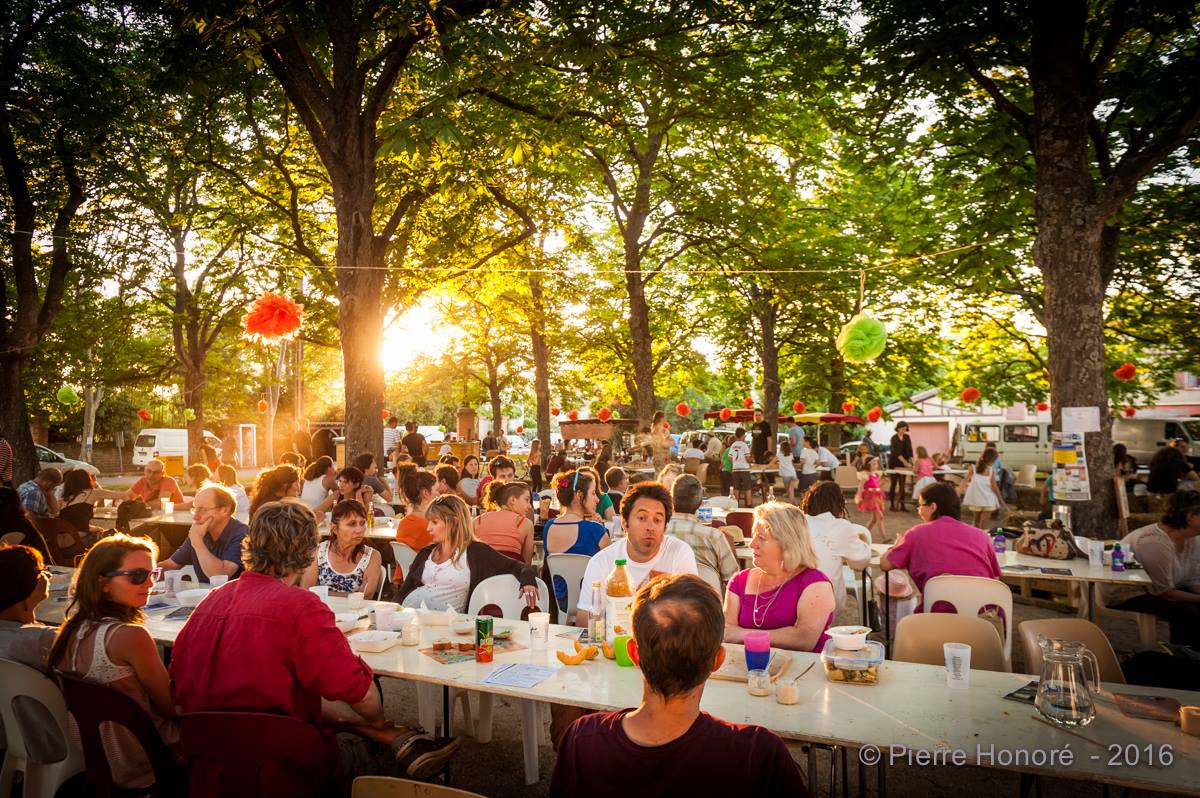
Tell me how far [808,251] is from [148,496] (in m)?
13.6

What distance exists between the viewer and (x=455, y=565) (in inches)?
188

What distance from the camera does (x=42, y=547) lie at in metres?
6.22

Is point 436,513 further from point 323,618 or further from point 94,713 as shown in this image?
point 94,713

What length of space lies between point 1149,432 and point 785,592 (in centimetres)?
2577

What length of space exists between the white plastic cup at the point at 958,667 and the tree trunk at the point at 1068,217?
18.2ft

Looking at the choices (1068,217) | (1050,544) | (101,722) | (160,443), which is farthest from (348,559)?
(160,443)

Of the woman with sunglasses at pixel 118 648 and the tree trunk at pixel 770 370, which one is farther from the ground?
the tree trunk at pixel 770 370

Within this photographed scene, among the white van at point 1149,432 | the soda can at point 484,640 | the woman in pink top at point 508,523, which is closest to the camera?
the soda can at point 484,640

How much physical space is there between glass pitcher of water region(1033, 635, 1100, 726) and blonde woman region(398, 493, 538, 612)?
2874 millimetres

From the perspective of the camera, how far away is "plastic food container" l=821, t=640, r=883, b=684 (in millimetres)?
3039

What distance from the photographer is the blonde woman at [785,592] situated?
363 centimetres

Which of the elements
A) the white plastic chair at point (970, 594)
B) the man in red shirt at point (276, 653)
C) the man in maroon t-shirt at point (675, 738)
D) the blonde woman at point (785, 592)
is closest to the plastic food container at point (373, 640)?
the man in red shirt at point (276, 653)

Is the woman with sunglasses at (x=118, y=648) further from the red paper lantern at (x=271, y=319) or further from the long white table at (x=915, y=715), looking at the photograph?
the red paper lantern at (x=271, y=319)

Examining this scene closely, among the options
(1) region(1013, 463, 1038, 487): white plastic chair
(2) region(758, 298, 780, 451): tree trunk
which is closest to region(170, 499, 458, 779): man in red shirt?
(1) region(1013, 463, 1038, 487): white plastic chair
